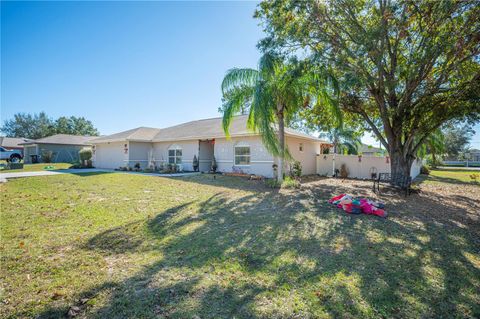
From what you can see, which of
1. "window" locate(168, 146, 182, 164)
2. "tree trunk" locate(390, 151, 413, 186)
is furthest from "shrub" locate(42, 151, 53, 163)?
"tree trunk" locate(390, 151, 413, 186)

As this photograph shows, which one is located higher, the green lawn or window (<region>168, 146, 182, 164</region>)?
window (<region>168, 146, 182, 164</region>)

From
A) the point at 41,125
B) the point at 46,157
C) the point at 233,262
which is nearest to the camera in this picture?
the point at 233,262

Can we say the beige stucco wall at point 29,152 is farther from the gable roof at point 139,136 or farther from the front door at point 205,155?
the front door at point 205,155

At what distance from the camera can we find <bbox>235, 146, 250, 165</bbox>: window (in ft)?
53.9

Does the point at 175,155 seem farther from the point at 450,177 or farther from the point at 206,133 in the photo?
the point at 450,177

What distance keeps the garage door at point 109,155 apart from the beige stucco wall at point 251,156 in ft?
34.4

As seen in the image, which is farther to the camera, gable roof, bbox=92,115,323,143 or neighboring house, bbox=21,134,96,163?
neighboring house, bbox=21,134,96,163

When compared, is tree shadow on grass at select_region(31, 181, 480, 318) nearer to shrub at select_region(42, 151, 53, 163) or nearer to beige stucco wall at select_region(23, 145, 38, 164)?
shrub at select_region(42, 151, 53, 163)

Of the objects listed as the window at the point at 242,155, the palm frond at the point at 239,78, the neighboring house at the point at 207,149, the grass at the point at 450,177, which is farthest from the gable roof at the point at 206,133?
the grass at the point at 450,177

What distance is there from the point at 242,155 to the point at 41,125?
221 ft

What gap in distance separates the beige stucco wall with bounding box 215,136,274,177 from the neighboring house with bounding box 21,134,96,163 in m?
22.8

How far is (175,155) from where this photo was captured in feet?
68.9

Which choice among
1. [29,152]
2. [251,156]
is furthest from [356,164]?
[29,152]

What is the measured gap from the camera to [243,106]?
1175cm
